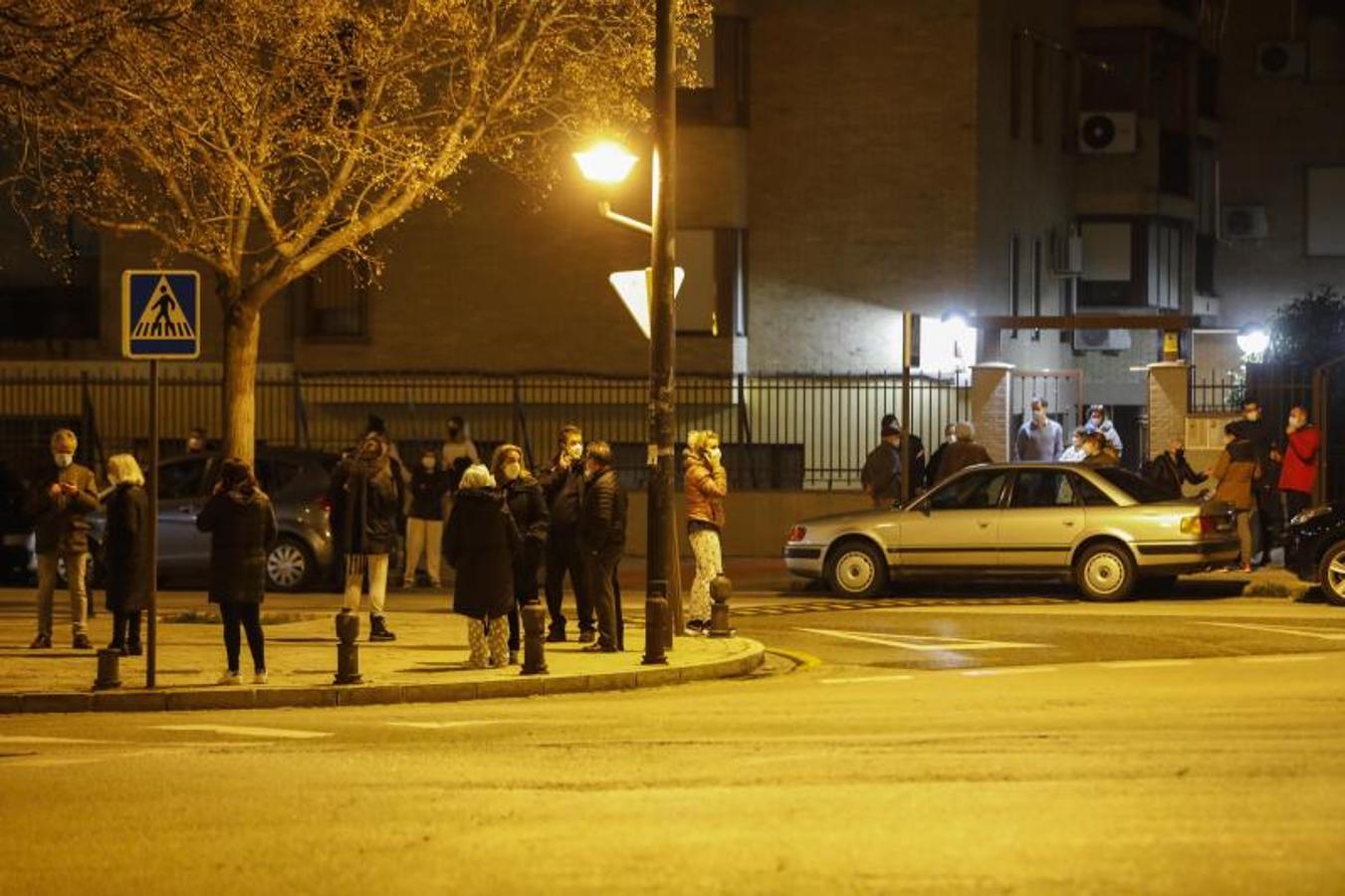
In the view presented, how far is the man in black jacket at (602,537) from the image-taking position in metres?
18.5

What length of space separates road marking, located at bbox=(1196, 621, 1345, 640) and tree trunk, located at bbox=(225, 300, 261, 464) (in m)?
8.63

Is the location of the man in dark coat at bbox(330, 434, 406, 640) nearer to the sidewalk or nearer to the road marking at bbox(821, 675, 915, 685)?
the sidewalk

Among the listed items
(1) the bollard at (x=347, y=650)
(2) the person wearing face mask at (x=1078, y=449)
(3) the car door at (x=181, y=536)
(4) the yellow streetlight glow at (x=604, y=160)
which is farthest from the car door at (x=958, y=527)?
(1) the bollard at (x=347, y=650)

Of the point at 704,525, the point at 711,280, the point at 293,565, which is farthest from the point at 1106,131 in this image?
the point at 704,525

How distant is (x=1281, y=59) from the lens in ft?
153

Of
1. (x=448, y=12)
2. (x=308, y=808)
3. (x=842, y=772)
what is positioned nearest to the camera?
(x=308, y=808)

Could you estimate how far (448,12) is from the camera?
21266 mm

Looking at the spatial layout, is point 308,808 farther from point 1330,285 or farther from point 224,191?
point 1330,285

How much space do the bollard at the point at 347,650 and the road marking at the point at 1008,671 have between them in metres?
4.31

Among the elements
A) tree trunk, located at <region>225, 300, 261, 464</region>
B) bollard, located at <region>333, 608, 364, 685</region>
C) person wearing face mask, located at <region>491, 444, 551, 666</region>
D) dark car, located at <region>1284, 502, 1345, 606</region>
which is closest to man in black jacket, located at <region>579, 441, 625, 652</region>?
person wearing face mask, located at <region>491, 444, 551, 666</region>

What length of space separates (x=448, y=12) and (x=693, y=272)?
1198cm

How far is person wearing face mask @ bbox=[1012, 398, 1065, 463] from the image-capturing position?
29.1m

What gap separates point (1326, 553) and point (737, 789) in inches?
497

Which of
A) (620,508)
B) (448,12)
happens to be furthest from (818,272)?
(620,508)
